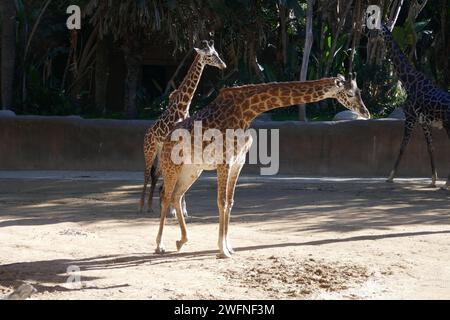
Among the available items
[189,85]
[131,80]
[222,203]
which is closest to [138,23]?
[131,80]

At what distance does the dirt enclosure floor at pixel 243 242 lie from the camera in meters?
7.36

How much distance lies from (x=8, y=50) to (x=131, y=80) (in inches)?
108

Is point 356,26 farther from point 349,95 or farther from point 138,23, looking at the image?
point 349,95

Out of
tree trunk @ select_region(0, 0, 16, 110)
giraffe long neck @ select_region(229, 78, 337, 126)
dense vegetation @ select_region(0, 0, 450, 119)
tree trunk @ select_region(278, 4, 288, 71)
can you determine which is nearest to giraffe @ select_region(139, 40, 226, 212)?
giraffe long neck @ select_region(229, 78, 337, 126)

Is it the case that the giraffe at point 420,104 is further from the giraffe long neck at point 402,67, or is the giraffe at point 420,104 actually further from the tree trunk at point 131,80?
the tree trunk at point 131,80

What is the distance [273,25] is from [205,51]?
10302 mm

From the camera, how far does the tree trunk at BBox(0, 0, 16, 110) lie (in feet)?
57.8

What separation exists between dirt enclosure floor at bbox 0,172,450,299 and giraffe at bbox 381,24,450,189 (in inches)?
30.1

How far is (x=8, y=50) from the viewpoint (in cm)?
1794

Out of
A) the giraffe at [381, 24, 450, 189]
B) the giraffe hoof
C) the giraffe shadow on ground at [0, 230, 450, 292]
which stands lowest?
the giraffe shadow on ground at [0, 230, 450, 292]

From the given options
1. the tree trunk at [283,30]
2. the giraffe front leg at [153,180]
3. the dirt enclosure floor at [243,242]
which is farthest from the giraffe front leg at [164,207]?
the tree trunk at [283,30]

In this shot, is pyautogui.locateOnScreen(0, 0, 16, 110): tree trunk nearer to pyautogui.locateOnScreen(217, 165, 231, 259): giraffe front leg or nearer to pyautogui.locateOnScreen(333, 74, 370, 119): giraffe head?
pyautogui.locateOnScreen(217, 165, 231, 259): giraffe front leg

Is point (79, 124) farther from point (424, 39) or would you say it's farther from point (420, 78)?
point (424, 39)
